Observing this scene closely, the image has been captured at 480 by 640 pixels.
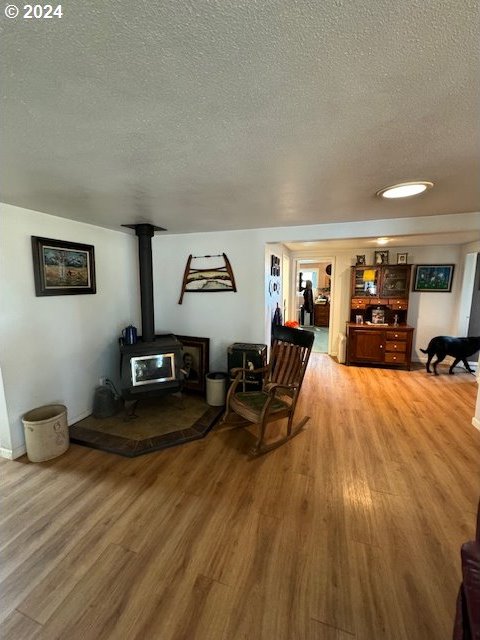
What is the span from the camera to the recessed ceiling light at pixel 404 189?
1806 mm

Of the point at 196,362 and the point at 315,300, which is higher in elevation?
the point at 315,300

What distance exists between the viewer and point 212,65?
828 mm

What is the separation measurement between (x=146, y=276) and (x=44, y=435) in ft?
6.15

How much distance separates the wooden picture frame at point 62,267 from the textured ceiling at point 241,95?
693mm

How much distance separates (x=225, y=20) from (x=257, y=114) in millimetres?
393

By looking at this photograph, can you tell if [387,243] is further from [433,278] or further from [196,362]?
[196,362]

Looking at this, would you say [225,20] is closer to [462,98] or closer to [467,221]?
[462,98]

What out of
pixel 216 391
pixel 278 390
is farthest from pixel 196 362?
pixel 278 390

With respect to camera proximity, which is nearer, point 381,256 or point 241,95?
point 241,95

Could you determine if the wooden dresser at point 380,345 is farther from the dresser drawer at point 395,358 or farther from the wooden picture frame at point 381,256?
the wooden picture frame at point 381,256

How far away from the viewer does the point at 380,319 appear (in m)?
4.93

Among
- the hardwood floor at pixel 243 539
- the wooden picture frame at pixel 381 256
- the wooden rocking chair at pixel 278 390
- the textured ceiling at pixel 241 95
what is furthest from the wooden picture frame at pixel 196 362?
the wooden picture frame at pixel 381 256

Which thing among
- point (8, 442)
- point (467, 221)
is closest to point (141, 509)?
point (8, 442)

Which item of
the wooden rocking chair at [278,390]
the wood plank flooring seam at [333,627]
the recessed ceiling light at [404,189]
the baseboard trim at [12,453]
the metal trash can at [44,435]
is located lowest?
the wood plank flooring seam at [333,627]
